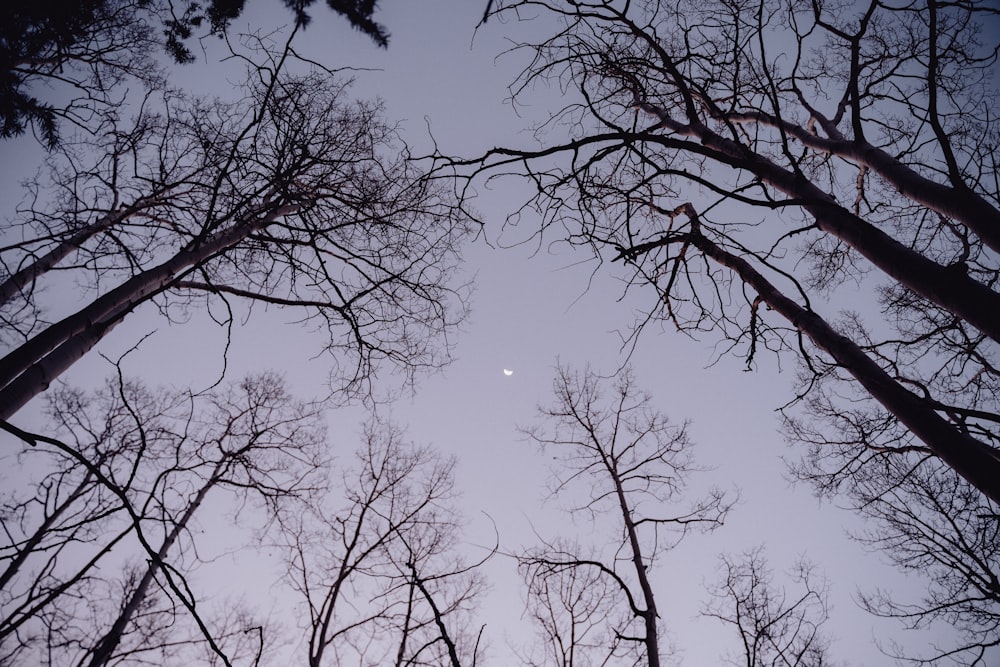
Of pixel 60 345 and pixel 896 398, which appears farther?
pixel 60 345

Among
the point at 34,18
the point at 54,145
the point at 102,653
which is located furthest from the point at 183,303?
the point at 34,18

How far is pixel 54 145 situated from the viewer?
5.57 meters

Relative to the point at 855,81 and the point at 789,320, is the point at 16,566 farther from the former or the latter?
the point at 855,81

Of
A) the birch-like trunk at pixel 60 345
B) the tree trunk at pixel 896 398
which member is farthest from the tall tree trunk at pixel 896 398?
the birch-like trunk at pixel 60 345

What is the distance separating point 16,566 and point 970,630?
557 inches

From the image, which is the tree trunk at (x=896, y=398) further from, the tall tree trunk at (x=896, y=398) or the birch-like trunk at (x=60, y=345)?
the birch-like trunk at (x=60, y=345)

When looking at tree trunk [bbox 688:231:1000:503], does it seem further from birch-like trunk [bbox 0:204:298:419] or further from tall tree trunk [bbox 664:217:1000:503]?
birch-like trunk [bbox 0:204:298:419]

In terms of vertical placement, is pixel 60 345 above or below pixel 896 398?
above

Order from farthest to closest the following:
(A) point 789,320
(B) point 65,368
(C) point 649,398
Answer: (C) point 649,398 < (A) point 789,320 < (B) point 65,368

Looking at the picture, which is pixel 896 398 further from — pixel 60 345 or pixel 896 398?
pixel 60 345

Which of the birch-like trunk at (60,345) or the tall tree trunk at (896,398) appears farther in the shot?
the birch-like trunk at (60,345)

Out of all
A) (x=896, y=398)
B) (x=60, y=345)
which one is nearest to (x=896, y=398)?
(x=896, y=398)

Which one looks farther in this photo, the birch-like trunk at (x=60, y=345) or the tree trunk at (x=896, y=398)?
the birch-like trunk at (x=60, y=345)

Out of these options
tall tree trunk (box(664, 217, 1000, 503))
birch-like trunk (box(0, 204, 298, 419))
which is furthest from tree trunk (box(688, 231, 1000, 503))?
birch-like trunk (box(0, 204, 298, 419))
